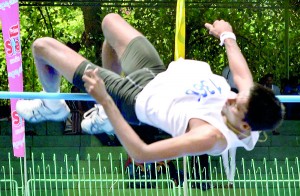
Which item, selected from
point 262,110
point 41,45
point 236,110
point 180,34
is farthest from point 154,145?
point 180,34

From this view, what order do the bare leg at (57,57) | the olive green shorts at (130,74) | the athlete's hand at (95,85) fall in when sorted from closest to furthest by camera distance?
the athlete's hand at (95,85) < the olive green shorts at (130,74) < the bare leg at (57,57)

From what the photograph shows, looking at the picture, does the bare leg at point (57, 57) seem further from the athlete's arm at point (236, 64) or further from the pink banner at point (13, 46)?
the pink banner at point (13, 46)

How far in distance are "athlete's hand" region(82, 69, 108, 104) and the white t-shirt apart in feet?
1.39

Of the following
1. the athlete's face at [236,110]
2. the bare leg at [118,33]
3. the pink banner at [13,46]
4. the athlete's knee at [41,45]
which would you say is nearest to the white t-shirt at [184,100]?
the athlete's face at [236,110]

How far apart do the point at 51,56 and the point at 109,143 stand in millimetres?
6694

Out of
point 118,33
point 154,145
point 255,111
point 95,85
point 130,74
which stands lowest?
point 154,145

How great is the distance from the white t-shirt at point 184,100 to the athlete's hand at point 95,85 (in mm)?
422

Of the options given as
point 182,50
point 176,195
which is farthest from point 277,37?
point 182,50

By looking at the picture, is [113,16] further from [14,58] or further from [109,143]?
[109,143]

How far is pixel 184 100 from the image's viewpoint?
17.5 ft

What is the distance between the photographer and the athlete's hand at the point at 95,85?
16.4 feet

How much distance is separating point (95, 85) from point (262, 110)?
86 cm

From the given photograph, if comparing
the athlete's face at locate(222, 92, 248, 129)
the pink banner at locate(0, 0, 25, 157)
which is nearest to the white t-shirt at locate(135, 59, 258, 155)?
the athlete's face at locate(222, 92, 248, 129)

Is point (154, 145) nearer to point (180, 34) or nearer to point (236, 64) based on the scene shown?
point (236, 64)
